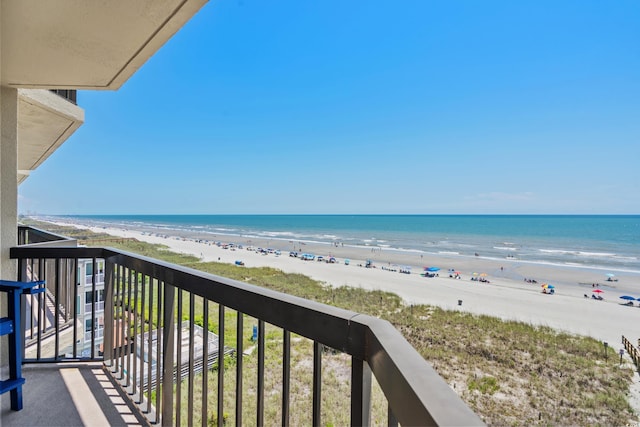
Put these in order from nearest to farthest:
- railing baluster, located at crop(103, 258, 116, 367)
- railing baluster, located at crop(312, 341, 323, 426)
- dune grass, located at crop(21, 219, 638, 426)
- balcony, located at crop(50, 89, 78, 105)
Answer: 1. railing baluster, located at crop(312, 341, 323, 426)
2. railing baluster, located at crop(103, 258, 116, 367)
3. dune grass, located at crop(21, 219, 638, 426)
4. balcony, located at crop(50, 89, 78, 105)

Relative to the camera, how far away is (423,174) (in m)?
41.3

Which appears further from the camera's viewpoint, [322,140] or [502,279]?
[322,140]

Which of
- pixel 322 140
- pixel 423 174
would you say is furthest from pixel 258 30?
pixel 423 174

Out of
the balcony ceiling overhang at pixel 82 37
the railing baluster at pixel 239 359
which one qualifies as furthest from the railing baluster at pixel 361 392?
the balcony ceiling overhang at pixel 82 37

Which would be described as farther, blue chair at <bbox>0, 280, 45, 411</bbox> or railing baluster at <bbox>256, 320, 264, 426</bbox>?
blue chair at <bbox>0, 280, 45, 411</bbox>

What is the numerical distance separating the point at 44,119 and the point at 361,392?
432 cm

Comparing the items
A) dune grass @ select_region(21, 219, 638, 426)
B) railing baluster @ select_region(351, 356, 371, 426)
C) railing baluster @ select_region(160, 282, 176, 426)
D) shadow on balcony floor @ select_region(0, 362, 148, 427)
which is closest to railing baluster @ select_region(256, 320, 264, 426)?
railing baluster @ select_region(351, 356, 371, 426)

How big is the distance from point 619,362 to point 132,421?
6059mm

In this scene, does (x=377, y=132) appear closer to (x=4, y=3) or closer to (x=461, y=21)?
(x=461, y=21)

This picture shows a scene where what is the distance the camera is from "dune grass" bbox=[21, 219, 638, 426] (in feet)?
10.4

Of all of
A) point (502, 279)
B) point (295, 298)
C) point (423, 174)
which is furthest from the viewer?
point (423, 174)

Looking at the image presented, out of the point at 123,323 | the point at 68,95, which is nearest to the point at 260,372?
the point at 123,323

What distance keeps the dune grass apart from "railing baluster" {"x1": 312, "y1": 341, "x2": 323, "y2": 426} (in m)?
1.17

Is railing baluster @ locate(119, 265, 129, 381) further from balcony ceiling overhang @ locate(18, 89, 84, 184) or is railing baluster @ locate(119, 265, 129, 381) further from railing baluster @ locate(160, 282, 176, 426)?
balcony ceiling overhang @ locate(18, 89, 84, 184)
